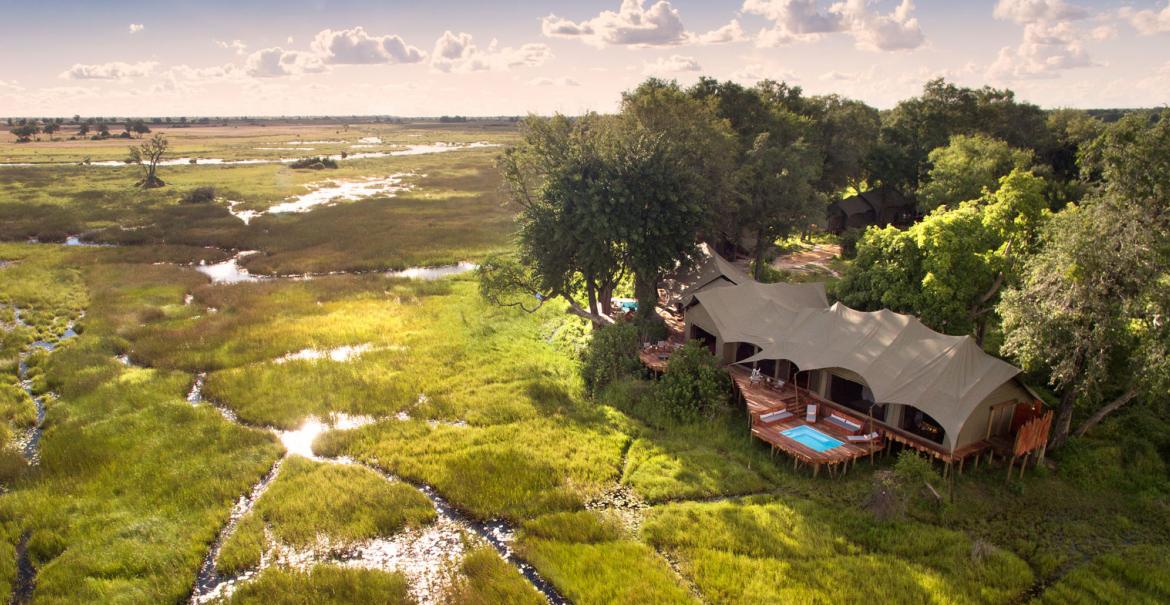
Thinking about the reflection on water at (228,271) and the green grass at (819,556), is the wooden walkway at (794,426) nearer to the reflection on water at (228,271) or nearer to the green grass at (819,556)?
the green grass at (819,556)

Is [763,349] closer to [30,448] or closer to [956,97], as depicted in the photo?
[30,448]

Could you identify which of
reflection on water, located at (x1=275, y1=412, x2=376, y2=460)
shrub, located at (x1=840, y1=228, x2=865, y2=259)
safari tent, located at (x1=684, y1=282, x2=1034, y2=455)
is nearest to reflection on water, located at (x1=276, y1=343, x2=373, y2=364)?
reflection on water, located at (x1=275, y1=412, x2=376, y2=460)

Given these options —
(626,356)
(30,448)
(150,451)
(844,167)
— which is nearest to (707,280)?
(626,356)

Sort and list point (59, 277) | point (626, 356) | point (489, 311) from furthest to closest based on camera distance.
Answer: point (59, 277), point (489, 311), point (626, 356)

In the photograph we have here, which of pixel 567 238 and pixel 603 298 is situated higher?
pixel 567 238

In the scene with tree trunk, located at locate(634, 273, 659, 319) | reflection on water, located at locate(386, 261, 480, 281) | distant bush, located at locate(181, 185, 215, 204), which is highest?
distant bush, located at locate(181, 185, 215, 204)

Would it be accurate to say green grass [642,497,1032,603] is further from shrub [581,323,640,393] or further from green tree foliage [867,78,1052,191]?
green tree foliage [867,78,1052,191]
